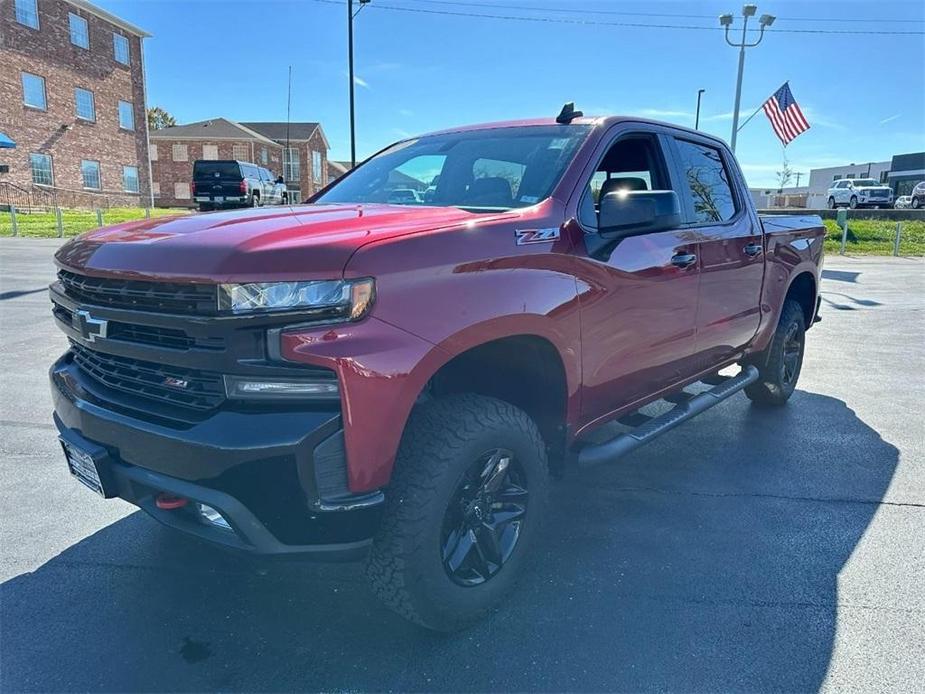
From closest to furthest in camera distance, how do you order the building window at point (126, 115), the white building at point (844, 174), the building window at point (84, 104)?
the building window at point (84, 104), the building window at point (126, 115), the white building at point (844, 174)

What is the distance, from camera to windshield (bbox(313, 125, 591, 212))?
3.01 meters

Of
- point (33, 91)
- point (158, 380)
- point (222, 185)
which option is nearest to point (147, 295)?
point (158, 380)

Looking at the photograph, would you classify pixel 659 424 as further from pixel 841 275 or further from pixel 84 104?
pixel 84 104

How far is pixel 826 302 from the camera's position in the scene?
10914 mm

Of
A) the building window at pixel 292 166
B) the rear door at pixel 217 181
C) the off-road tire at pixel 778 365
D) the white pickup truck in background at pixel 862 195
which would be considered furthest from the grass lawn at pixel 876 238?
the building window at pixel 292 166

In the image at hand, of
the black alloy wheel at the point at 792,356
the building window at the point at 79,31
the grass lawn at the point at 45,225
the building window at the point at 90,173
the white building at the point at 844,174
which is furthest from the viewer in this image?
the white building at the point at 844,174

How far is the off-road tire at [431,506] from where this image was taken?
2.19 metres

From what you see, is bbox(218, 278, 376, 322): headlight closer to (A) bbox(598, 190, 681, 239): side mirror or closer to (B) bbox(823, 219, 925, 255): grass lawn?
(A) bbox(598, 190, 681, 239): side mirror

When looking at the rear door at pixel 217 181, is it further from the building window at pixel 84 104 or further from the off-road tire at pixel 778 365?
the off-road tire at pixel 778 365

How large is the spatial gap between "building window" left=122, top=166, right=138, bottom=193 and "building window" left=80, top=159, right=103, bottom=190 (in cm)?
193

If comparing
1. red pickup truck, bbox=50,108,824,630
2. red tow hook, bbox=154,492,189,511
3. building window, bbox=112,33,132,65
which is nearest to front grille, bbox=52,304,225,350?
red pickup truck, bbox=50,108,824,630

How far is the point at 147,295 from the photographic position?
2.13 metres

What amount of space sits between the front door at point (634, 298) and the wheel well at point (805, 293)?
2.03m

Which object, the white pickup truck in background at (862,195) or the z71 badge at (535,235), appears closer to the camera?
the z71 badge at (535,235)
